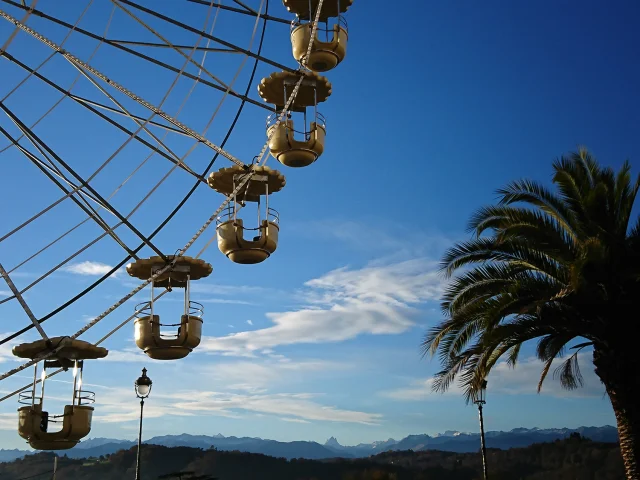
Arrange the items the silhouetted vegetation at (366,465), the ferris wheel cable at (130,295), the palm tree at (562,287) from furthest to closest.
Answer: the silhouetted vegetation at (366,465) < the palm tree at (562,287) < the ferris wheel cable at (130,295)

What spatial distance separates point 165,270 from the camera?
12297 millimetres

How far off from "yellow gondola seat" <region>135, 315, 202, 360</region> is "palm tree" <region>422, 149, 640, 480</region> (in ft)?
22.9

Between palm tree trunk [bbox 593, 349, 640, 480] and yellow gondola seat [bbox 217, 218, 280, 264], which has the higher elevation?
yellow gondola seat [bbox 217, 218, 280, 264]

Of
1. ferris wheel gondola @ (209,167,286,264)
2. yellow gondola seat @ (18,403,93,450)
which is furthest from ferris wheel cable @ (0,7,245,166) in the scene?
yellow gondola seat @ (18,403,93,450)

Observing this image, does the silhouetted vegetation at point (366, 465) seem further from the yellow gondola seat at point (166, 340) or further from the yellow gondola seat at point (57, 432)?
the yellow gondola seat at point (57, 432)

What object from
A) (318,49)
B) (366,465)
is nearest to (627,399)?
(318,49)

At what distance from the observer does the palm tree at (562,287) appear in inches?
693

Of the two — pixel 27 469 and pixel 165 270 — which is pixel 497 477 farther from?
pixel 27 469

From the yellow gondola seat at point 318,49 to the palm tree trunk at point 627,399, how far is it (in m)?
9.11

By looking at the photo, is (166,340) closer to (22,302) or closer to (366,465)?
(22,302)

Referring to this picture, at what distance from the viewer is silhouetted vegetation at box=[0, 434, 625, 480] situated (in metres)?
45.0

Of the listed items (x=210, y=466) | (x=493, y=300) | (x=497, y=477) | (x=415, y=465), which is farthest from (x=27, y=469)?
(x=493, y=300)

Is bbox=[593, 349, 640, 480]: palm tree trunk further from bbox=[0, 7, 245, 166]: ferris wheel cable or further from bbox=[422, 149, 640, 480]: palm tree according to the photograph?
bbox=[0, 7, 245, 166]: ferris wheel cable

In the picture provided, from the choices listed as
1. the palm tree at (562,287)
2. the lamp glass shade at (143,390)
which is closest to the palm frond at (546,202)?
the palm tree at (562,287)
